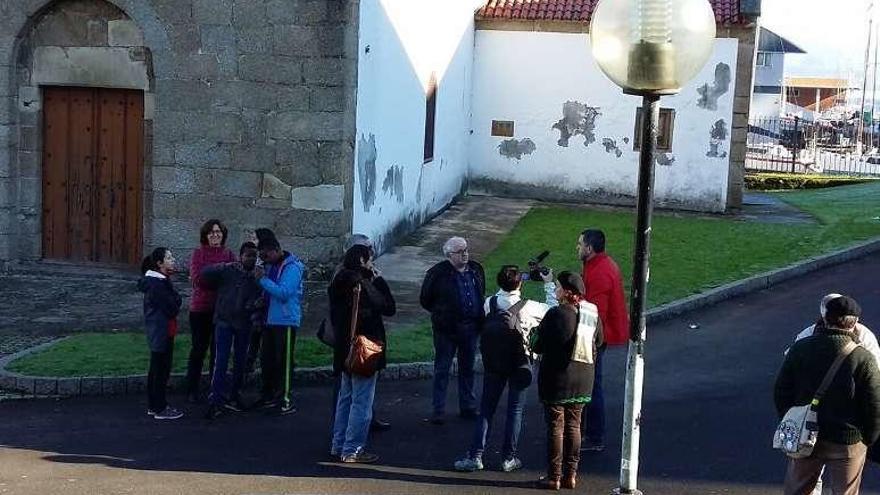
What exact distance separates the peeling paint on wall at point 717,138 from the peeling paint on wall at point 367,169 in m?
8.52

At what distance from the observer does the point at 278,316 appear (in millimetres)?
9500

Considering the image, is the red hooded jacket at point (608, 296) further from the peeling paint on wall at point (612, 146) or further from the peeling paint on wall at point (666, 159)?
the peeling paint on wall at point (612, 146)

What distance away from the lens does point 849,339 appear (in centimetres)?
640

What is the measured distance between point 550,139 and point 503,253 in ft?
21.0

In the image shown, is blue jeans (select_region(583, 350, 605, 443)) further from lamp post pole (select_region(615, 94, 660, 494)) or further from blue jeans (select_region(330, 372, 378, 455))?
lamp post pole (select_region(615, 94, 660, 494))

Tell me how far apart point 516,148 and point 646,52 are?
17.4 metres

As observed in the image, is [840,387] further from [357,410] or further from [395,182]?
[395,182]

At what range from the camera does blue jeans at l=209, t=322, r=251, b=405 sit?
9.47 meters

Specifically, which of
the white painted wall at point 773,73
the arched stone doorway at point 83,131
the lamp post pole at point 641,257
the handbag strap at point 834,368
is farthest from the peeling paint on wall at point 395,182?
the white painted wall at point 773,73

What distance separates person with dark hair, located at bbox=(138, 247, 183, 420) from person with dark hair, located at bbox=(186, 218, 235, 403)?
0.37m

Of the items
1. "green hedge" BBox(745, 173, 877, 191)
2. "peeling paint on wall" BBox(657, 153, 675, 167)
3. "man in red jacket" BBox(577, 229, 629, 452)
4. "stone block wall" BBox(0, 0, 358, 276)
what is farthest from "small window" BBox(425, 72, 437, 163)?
"green hedge" BBox(745, 173, 877, 191)

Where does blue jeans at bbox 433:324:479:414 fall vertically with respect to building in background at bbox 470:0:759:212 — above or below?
below

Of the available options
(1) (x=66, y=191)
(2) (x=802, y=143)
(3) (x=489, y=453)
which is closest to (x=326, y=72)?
(1) (x=66, y=191)

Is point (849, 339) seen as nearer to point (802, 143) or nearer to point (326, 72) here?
point (326, 72)
